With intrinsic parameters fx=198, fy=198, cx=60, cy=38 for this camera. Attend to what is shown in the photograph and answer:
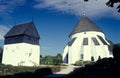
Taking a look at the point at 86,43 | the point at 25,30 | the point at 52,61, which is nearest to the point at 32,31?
the point at 25,30

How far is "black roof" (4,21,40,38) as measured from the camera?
5533 centimetres

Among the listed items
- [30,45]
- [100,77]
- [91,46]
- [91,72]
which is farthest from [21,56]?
[100,77]

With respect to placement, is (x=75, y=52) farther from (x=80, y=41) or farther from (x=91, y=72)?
(x=91, y=72)

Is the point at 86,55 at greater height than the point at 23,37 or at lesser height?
lesser

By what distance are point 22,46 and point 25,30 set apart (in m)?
4.63

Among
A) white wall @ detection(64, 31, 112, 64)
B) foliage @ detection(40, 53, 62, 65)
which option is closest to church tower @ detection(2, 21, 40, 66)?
foliage @ detection(40, 53, 62, 65)

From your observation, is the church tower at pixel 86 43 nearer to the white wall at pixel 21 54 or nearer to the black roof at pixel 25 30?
the white wall at pixel 21 54

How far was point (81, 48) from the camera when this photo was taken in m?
56.2

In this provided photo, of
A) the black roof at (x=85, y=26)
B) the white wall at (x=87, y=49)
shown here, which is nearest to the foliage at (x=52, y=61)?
the white wall at (x=87, y=49)

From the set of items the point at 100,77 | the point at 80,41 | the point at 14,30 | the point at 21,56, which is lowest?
the point at 100,77

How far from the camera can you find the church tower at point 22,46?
53.3m

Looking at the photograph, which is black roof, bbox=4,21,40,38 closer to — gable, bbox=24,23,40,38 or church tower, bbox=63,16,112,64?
gable, bbox=24,23,40,38

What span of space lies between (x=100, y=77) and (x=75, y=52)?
34861 mm

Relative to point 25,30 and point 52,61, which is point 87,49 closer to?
point 52,61
